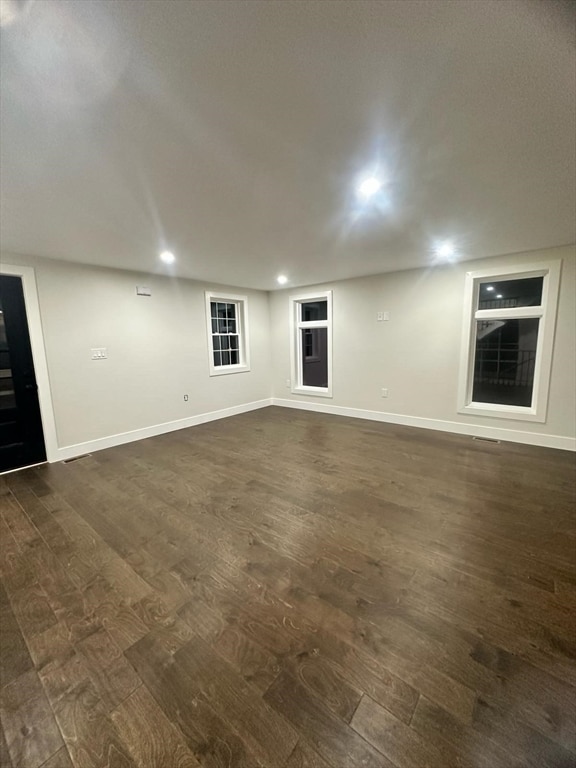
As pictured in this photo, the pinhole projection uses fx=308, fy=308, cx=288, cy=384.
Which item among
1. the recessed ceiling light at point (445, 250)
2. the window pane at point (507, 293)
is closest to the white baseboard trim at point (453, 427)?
the window pane at point (507, 293)

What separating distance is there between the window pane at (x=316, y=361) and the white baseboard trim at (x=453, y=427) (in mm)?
766

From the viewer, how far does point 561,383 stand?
3697 mm

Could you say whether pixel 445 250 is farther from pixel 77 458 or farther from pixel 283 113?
pixel 77 458

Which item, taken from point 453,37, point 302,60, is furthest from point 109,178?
point 453,37

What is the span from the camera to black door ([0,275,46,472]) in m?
3.37

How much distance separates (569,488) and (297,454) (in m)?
2.64

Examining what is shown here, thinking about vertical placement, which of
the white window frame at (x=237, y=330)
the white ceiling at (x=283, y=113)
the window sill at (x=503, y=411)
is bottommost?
the window sill at (x=503, y=411)

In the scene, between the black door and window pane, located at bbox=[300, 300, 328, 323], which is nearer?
the black door

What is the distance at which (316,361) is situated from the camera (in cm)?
679

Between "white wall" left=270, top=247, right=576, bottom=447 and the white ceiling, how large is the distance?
159 centimetres

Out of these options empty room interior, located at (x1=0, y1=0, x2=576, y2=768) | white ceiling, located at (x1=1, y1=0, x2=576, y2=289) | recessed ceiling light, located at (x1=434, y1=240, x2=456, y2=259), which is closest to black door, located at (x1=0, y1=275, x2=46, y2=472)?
empty room interior, located at (x1=0, y1=0, x2=576, y2=768)

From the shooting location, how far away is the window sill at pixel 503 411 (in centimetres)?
389

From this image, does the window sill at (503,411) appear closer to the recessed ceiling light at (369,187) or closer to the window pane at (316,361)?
the window pane at (316,361)

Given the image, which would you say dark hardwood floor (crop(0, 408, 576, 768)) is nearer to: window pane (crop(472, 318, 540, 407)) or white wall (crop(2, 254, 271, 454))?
white wall (crop(2, 254, 271, 454))
